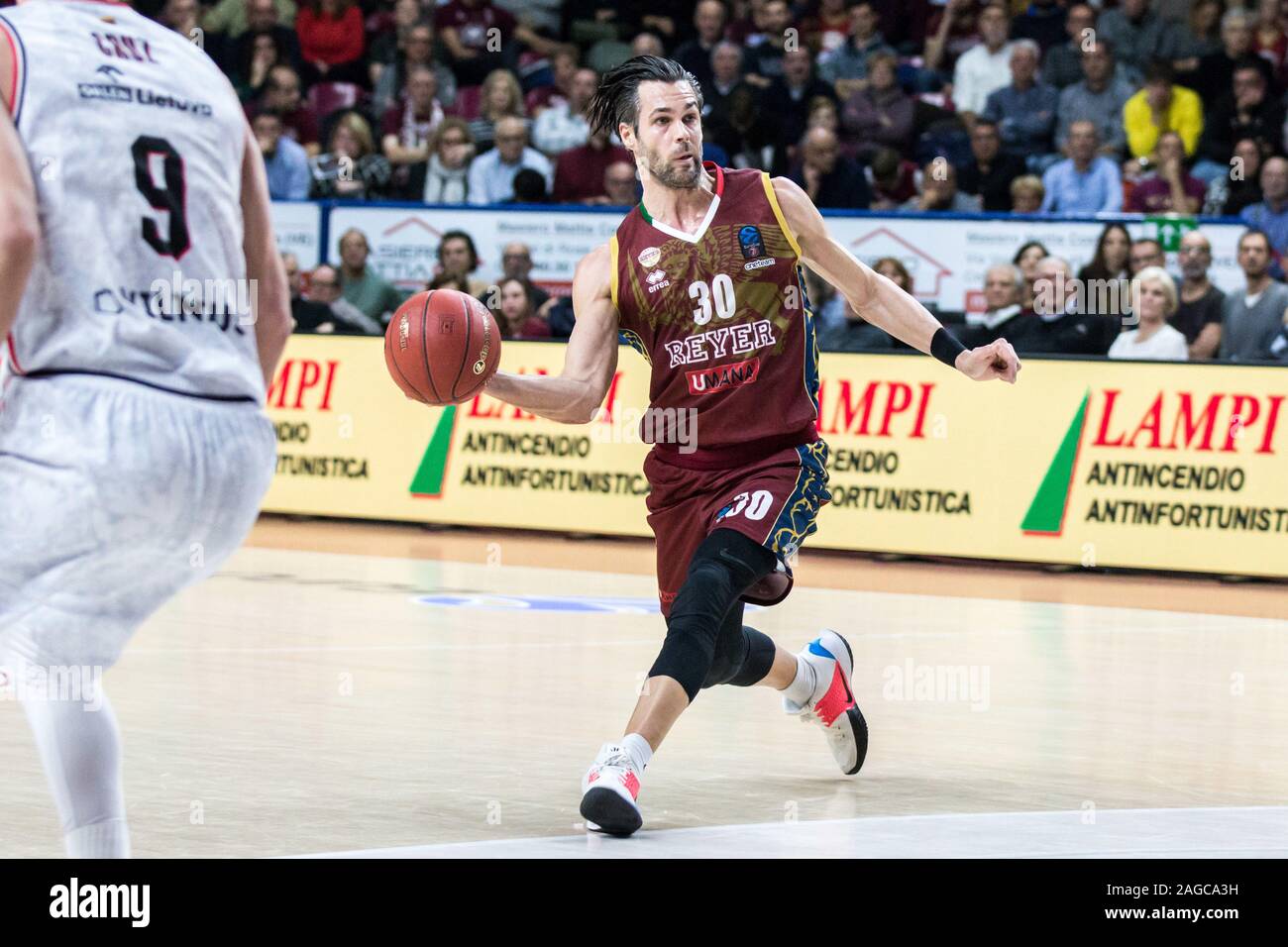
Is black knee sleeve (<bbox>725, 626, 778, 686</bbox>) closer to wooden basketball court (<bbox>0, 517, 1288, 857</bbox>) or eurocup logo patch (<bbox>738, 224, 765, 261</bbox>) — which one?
wooden basketball court (<bbox>0, 517, 1288, 857</bbox>)

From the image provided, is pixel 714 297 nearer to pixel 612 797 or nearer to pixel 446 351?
pixel 446 351

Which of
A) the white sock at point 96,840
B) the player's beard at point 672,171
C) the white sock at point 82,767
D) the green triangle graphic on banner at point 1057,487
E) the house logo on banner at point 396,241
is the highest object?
the house logo on banner at point 396,241

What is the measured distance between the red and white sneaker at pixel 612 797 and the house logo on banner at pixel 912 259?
954 centimetres

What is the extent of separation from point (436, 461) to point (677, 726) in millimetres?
7811

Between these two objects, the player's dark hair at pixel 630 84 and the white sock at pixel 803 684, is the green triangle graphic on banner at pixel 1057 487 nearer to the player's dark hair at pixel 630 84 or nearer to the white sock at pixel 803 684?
the white sock at pixel 803 684

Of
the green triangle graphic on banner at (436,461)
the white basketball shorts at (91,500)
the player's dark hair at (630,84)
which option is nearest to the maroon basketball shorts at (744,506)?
the player's dark hair at (630,84)

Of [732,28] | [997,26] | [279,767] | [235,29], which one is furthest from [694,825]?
[235,29]

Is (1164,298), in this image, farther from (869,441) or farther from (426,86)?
(426,86)

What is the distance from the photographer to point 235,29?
21.5m

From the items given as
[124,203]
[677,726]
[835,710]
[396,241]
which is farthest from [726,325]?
[396,241]

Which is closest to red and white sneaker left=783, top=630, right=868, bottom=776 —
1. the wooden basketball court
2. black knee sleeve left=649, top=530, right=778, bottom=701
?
the wooden basketball court

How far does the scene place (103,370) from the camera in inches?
146

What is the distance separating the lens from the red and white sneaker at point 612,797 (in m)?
5.77

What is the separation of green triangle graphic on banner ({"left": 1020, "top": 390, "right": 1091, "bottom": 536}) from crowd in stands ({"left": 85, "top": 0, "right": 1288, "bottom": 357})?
2.74ft
